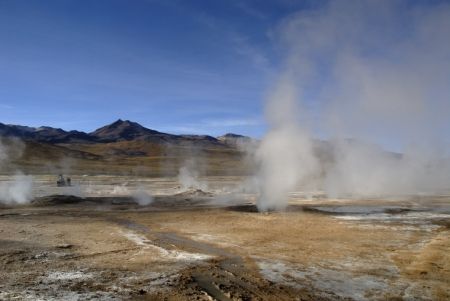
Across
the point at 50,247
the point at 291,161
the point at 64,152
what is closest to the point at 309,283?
the point at 50,247

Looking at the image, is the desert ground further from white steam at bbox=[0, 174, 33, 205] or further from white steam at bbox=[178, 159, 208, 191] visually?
white steam at bbox=[178, 159, 208, 191]

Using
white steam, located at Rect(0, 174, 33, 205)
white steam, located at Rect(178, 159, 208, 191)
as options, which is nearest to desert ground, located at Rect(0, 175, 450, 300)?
white steam, located at Rect(0, 174, 33, 205)

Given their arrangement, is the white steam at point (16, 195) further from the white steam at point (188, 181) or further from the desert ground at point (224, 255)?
the white steam at point (188, 181)

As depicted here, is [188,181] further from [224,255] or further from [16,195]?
[224,255]

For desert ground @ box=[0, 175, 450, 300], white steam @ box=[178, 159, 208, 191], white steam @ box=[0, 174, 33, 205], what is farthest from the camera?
white steam @ box=[178, 159, 208, 191]

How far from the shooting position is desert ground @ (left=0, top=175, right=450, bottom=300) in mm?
10211

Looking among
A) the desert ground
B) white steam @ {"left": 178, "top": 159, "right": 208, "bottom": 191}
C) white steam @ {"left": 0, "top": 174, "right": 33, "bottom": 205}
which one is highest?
white steam @ {"left": 178, "top": 159, "right": 208, "bottom": 191}

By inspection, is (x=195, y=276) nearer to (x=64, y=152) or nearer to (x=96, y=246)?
(x=96, y=246)

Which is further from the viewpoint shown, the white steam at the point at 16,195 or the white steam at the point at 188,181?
the white steam at the point at 188,181

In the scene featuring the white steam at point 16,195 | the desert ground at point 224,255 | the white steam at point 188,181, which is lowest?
the desert ground at point 224,255

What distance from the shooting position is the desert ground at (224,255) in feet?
33.5

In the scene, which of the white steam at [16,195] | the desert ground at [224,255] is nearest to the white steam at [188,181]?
the white steam at [16,195]

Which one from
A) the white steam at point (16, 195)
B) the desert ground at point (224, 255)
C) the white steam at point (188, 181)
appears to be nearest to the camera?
the desert ground at point (224, 255)

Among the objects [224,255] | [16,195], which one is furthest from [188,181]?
[224,255]
